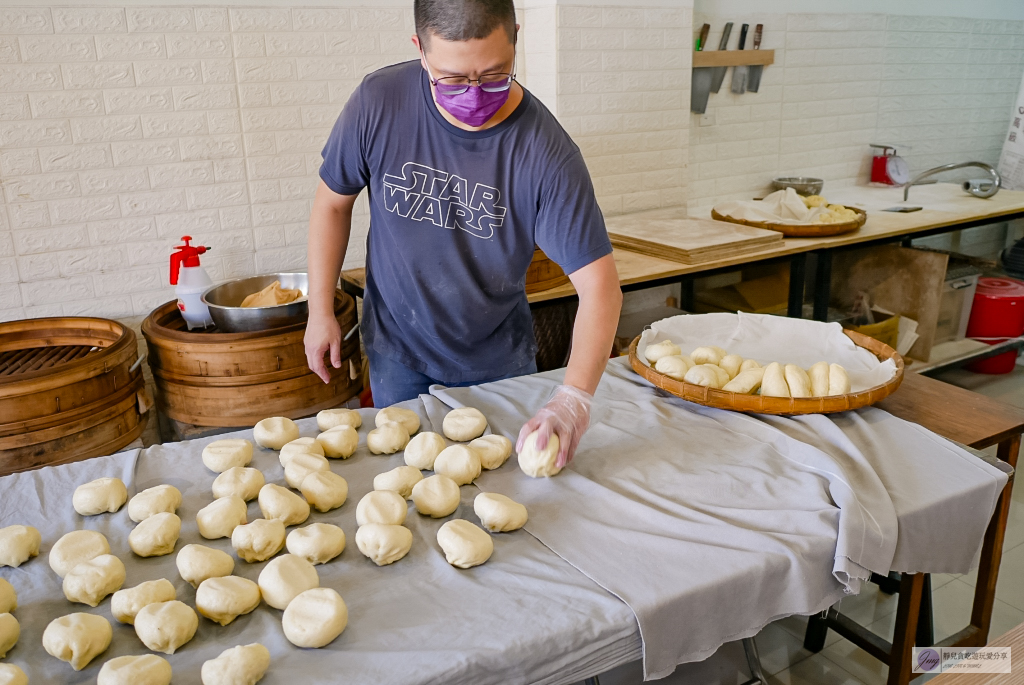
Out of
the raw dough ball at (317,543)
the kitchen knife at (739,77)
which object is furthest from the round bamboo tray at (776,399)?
the kitchen knife at (739,77)

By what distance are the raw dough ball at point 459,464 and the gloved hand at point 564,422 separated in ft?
0.32

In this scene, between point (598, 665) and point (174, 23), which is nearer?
point (598, 665)

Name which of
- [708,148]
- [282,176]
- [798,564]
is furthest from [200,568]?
[708,148]

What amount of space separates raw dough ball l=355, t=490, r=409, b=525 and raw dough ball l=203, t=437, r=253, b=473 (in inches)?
13.1

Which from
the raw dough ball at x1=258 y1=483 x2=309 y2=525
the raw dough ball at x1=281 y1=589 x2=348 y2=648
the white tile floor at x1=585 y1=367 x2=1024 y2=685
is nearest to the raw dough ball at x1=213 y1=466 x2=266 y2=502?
the raw dough ball at x1=258 y1=483 x2=309 y2=525

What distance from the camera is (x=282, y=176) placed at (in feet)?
10.2

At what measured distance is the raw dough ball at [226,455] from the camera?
1572 mm

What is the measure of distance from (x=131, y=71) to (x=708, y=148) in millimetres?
2974

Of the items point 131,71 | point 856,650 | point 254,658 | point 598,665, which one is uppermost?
point 131,71

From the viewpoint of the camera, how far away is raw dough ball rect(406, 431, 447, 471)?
1.58 metres

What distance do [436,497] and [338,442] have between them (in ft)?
1.04

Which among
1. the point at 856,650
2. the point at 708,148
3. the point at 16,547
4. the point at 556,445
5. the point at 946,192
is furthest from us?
the point at 946,192

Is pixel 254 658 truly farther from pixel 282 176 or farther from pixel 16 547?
pixel 282 176

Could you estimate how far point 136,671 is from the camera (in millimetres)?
1011
